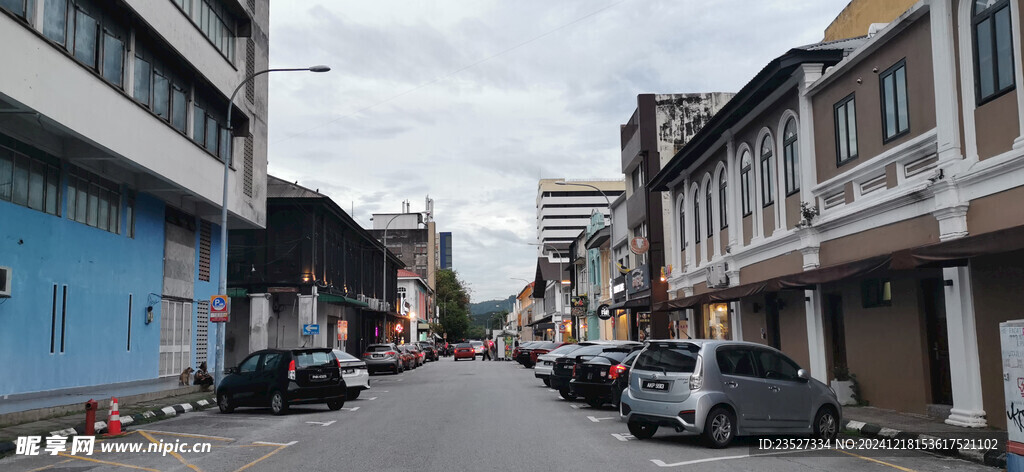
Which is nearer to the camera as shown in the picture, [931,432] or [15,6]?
[931,432]

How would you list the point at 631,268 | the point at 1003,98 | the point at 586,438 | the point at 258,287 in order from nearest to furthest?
the point at 1003,98 < the point at 586,438 < the point at 258,287 < the point at 631,268

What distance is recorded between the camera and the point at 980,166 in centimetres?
1289

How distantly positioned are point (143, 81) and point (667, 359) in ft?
60.3

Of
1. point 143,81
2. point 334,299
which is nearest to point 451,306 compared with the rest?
point 334,299

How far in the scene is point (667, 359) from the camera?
12734mm

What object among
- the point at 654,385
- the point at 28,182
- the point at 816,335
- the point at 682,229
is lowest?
the point at 654,385

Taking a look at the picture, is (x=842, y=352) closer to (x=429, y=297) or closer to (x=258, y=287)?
(x=258, y=287)

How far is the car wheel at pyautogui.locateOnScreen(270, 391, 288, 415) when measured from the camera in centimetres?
1825

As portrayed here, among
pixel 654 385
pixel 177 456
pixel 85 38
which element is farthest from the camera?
pixel 85 38

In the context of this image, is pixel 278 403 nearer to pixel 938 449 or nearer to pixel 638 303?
pixel 938 449

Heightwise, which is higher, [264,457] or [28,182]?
[28,182]

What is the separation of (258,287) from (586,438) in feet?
102

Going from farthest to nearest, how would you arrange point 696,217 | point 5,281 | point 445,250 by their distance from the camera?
point 445,250 → point 696,217 → point 5,281

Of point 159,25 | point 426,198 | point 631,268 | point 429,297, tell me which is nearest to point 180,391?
point 159,25
